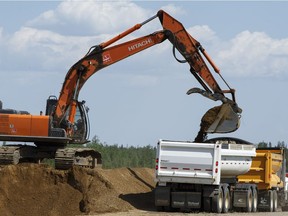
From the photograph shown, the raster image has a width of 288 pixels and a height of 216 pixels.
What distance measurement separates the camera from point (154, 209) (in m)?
33.7

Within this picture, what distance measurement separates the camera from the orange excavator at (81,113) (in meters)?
33.1

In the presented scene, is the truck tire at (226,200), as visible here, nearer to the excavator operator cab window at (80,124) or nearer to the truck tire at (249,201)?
the truck tire at (249,201)

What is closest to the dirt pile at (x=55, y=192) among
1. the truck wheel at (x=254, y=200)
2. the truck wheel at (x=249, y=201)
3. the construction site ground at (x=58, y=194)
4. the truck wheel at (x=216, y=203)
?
the construction site ground at (x=58, y=194)

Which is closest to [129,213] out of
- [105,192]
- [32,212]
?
[105,192]

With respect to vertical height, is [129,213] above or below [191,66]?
below

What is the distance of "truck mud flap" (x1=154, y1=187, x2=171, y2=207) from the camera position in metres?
32.2

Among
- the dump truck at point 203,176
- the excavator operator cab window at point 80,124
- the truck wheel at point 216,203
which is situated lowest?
the truck wheel at point 216,203

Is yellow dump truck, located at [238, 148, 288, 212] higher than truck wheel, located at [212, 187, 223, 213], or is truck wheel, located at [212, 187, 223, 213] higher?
yellow dump truck, located at [238, 148, 288, 212]

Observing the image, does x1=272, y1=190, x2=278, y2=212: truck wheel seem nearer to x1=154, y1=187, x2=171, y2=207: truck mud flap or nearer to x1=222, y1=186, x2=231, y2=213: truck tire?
x1=222, y1=186, x2=231, y2=213: truck tire

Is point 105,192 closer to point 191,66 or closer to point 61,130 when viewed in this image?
point 61,130

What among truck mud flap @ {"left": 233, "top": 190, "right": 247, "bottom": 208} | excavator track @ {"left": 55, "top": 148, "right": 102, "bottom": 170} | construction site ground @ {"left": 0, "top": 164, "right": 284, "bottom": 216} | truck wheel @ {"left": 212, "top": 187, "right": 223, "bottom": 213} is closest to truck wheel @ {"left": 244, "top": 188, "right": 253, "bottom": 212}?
truck mud flap @ {"left": 233, "top": 190, "right": 247, "bottom": 208}

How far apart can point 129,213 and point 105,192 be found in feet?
4.83

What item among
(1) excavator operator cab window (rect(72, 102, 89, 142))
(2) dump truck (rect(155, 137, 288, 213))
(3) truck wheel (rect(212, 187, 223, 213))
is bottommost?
(3) truck wheel (rect(212, 187, 223, 213))

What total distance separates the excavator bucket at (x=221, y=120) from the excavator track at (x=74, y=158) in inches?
195
